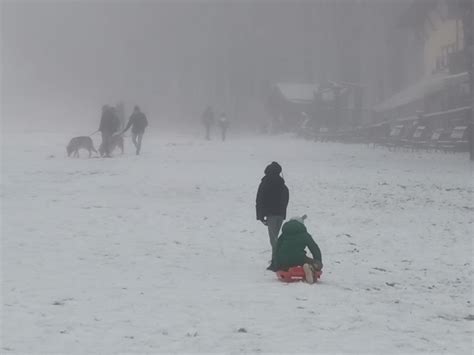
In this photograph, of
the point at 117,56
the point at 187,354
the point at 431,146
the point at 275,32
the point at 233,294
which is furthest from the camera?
the point at 117,56

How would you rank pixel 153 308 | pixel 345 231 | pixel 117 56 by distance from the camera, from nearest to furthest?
pixel 153 308 → pixel 345 231 → pixel 117 56

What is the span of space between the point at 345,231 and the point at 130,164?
432 inches

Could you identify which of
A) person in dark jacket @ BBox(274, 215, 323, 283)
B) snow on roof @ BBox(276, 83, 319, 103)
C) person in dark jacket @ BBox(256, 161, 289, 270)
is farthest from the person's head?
snow on roof @ BBox(276, 83, 319, 103)

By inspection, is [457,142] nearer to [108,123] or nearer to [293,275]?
[108,123]

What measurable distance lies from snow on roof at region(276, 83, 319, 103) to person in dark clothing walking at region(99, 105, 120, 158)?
4482 cm

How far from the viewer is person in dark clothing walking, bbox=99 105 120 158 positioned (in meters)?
24.7

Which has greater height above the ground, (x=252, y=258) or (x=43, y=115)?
(x=43, y=115)

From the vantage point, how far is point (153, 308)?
7484 mm

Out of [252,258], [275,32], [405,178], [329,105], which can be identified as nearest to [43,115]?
[275,32]

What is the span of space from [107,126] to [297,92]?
4788cm

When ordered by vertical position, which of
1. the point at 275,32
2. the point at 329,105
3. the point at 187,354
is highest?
the point at 275,32

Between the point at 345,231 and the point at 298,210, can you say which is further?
the point at 298,210

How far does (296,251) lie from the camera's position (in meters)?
9.16

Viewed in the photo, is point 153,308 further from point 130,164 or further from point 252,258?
point 130,164
